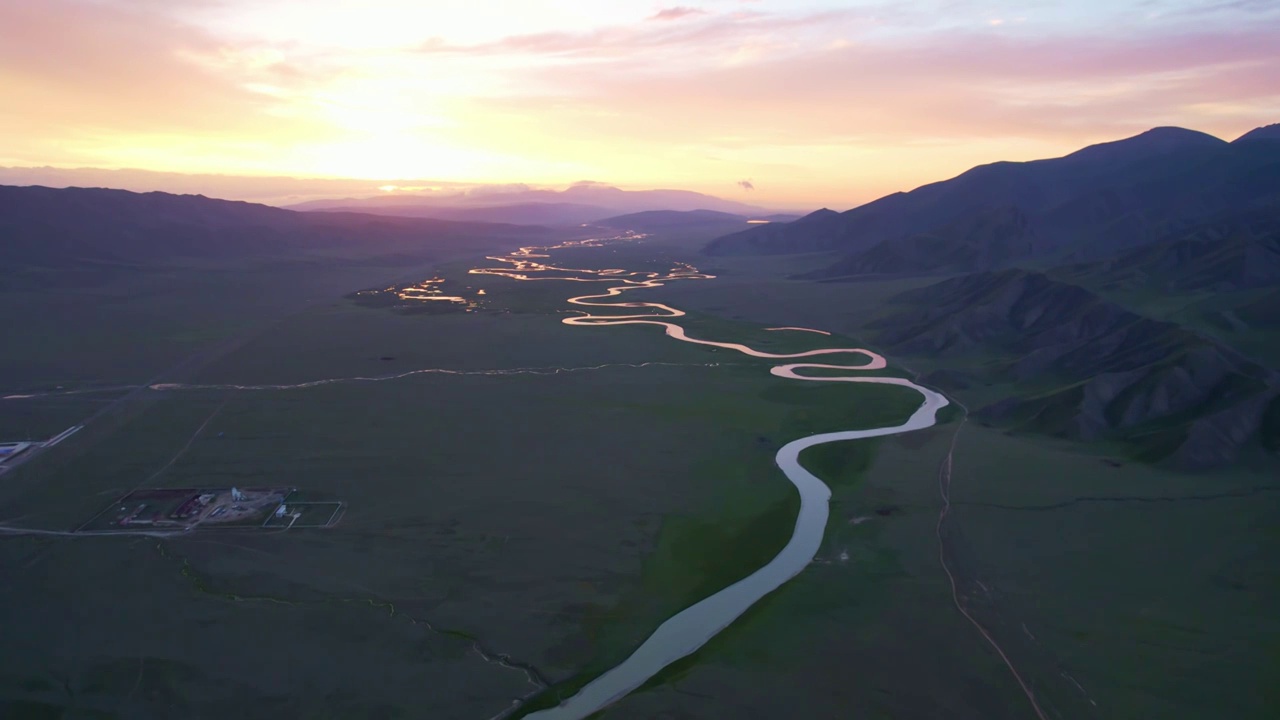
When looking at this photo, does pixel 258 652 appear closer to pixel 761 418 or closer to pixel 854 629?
pixel 854 629

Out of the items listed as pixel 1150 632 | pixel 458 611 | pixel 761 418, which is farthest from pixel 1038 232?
pixel 458 611

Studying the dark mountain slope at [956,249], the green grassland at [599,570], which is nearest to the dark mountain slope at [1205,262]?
the dark mountain slope at [956,249]

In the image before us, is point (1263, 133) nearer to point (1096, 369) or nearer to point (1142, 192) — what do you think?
point (1142, 192)

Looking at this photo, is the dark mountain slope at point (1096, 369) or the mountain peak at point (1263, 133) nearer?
the dark mountain slope at point (1096, 369)

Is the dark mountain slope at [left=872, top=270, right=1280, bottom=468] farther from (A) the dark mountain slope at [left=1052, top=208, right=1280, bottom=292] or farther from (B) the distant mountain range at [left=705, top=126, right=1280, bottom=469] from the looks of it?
(A) the dark mountain slope at [left=1052, top=208, right=1280, bottom=292]

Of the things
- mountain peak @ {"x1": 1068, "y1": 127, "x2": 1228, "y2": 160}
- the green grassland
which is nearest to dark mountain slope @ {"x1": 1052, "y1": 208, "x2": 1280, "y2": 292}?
the green grassland

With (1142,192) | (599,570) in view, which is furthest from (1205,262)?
(599,570)

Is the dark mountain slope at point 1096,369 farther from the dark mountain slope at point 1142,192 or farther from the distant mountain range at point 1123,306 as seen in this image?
the dark mountain slope at point 1142,192
